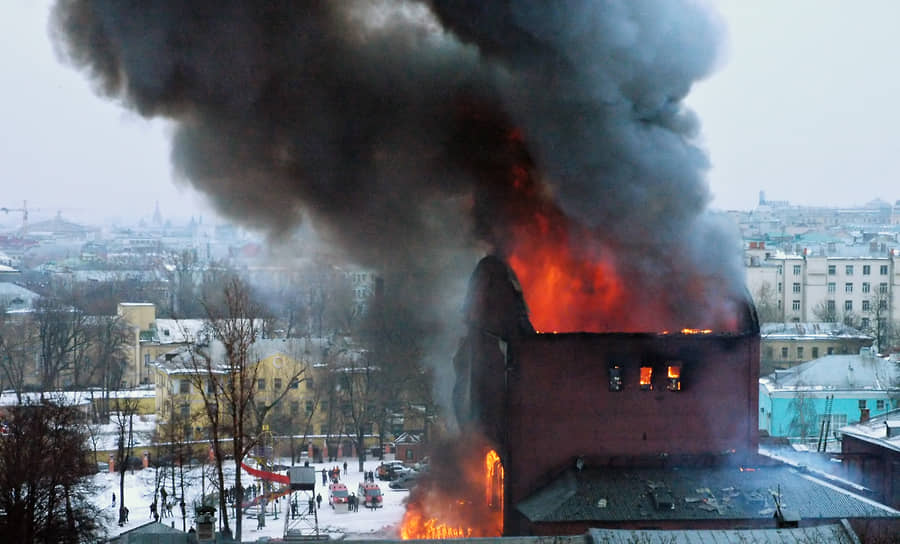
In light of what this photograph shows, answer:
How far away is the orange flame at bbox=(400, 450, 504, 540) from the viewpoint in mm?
26500

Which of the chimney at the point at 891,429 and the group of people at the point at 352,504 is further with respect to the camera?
the group of people at the point at 352,504

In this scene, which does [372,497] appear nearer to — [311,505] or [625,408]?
[311,505]

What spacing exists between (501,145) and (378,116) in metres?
3.03

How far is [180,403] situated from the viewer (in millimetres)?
48406

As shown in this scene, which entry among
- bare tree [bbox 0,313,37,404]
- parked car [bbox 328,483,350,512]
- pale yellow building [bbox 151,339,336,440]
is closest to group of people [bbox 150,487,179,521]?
parked car [bbox 328,483,350,512]

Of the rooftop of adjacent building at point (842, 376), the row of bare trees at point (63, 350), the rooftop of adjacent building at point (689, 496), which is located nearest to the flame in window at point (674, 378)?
the rooftop of adjacent building at point (689, 496)

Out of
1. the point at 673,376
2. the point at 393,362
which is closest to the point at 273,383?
the point at 393,362

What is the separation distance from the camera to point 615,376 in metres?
24.9

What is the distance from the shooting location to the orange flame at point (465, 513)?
26500 mm

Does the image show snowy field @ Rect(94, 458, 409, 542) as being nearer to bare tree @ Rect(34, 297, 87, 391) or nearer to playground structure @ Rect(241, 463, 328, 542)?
playground structure @ Rect(241, 463, 328, 542)

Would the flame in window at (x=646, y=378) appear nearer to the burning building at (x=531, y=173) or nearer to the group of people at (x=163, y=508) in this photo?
the burning building at (x=531, y=173)

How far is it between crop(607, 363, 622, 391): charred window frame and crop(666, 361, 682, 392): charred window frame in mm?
1027

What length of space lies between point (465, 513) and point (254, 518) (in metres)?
11.4

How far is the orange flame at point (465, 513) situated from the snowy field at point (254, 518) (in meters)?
1.32
